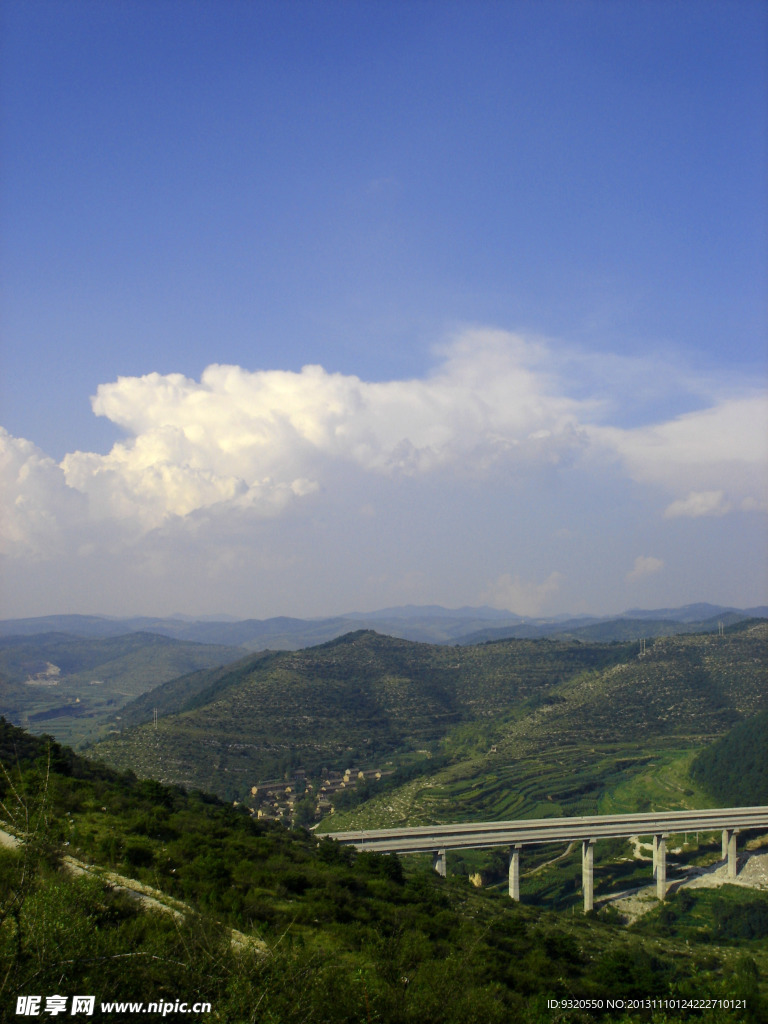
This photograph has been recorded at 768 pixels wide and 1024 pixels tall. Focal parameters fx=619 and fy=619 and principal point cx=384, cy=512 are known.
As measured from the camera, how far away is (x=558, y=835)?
45250 mm

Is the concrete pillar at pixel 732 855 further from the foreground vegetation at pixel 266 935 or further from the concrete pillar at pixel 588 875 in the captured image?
the foreground vegetation at pixel 266 935

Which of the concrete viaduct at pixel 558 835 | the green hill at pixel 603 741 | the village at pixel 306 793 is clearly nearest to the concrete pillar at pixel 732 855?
the concrete viaduct at pixel 558 835

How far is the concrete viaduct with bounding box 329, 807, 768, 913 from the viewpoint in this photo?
4247cm

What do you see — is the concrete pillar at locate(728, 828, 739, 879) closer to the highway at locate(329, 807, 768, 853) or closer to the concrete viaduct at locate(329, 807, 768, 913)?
the concrete viaduct at locate(329, 807, 768, 913)

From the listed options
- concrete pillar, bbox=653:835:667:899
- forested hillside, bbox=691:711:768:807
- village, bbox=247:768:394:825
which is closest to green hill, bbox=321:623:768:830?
forested hillside, bbox=691:711:768:807

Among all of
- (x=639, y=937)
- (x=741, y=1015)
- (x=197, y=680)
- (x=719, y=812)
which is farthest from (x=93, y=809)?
(x=197, y=680)

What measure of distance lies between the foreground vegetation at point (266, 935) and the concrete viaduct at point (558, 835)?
398 inches

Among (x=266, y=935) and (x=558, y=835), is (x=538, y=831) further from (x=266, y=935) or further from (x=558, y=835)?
(x=266, y=935)

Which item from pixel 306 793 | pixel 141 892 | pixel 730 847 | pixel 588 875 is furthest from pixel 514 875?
pixel 141 892

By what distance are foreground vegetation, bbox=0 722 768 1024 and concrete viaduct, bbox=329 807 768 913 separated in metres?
10.1

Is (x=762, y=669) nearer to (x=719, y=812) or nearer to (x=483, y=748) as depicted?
(x=483, y=748)

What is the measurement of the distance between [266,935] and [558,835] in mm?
38734

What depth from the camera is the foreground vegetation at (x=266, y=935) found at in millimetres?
7680

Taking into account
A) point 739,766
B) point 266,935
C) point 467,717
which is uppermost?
point 266,935
